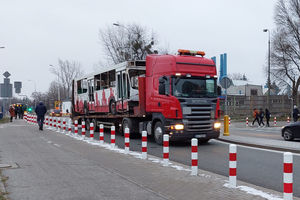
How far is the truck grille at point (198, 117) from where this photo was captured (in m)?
12.9

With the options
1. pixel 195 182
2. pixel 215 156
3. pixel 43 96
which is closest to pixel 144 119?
pixel 215 156

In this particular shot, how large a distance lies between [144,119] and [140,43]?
27407mm

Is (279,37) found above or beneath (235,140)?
above

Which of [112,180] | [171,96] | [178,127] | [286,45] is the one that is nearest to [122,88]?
[171,96]

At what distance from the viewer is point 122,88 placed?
640 inches

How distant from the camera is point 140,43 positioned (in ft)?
136

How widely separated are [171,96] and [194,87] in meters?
1.05

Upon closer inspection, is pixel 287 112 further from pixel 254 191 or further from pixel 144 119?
pixel 254 191

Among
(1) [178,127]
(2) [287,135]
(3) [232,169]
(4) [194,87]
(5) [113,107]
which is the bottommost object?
(2) [287,135]

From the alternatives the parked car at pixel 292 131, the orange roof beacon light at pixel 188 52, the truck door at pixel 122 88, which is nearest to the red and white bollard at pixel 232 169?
the orange roof beacon light at pixel 188 52

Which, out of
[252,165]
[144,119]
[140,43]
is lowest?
[252,165]

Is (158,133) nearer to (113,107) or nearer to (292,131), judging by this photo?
(113,107)

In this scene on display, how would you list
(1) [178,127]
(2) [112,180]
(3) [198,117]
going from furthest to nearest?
1. (3) [198,117]
2. (1) [178,127]
3. (2) [112,180]

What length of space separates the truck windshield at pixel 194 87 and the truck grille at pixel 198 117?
41 centimetres
